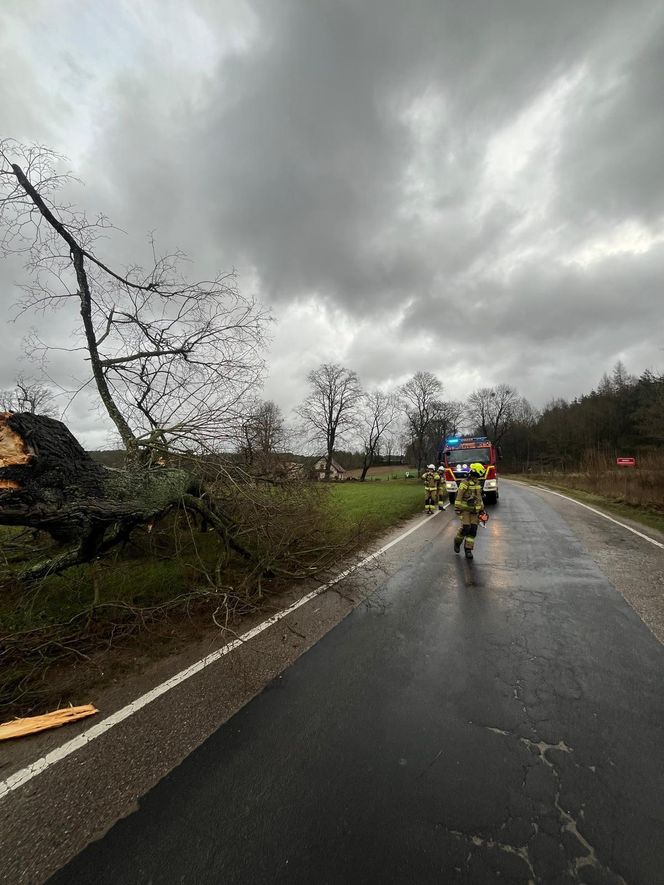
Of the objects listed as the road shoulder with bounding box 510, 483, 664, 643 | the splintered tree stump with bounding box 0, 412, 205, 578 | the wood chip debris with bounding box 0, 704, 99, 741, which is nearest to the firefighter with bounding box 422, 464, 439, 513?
the road shoulder with bounding box 510, 483, 664, 643

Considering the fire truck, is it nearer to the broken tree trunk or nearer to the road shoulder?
the road shoulder

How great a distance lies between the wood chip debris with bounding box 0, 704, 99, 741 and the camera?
2.56 meters

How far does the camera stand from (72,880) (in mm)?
1608

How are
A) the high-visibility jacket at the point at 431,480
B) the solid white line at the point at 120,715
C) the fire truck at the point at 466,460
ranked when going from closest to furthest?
the solid white line at the point at 120,715
the high-visibility jacket at the point at 431,480
the fire truck at the point at 466,460

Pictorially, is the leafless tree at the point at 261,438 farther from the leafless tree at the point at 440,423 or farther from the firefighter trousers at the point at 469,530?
the leafless tree at the point at 440,423

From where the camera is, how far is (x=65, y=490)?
336 centimetres

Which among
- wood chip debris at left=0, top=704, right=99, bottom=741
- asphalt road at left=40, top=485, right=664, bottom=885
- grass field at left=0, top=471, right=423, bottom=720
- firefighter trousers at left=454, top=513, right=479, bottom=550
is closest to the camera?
asphalt road at left=40, top=485, right=664, bottom=885

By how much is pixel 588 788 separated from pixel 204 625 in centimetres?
373

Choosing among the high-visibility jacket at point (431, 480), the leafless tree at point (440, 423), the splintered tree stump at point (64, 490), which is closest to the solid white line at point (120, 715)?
the splintered tree stump at point (64, 490)

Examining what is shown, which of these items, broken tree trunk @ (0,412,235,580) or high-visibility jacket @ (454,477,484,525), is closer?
broken tree trunk @ (0,412,235,580)

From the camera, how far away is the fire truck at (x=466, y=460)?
48.7ft

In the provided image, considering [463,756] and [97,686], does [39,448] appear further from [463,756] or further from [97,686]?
[463,756]

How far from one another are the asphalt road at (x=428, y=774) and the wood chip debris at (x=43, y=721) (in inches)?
43.6

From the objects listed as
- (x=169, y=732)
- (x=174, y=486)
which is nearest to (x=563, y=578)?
(x=169, y=732)
